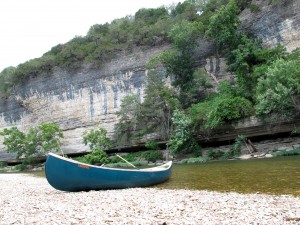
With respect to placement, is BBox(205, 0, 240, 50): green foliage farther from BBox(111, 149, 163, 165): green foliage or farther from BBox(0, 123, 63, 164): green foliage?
BBox(0, 123, 63, 164): green foliage

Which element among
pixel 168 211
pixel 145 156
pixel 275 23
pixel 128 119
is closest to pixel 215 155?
pixel 145 156

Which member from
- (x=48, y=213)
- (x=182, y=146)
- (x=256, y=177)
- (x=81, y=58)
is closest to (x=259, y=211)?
(x=48, y=213)

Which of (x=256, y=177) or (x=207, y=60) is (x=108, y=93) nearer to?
(x=207, y=60)

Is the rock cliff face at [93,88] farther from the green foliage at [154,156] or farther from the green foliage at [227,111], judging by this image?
the green foliage at [154,156]

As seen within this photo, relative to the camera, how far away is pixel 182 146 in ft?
81.5

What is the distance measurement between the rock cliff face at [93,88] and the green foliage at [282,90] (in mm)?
8360

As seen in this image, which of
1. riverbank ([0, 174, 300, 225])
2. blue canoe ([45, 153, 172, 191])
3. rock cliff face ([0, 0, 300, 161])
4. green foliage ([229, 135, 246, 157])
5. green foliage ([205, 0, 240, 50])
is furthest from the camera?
rock cliff face ([0, 0, 300, 161])

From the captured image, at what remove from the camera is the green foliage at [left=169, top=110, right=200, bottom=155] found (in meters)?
24.3

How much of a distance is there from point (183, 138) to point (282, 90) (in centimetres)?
878

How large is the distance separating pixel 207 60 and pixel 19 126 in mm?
29283

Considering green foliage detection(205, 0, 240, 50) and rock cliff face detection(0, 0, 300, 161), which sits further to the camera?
rock cliff face detection(0, 0, 300, 161)

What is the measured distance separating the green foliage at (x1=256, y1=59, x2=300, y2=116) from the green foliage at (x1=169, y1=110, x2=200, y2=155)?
6459 millimetres

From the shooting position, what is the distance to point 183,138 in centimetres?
2419

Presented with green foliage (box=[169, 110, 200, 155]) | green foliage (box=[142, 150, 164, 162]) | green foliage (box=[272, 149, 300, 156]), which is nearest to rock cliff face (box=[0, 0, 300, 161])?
green foliage (box=[142, 150, 164, 162])
